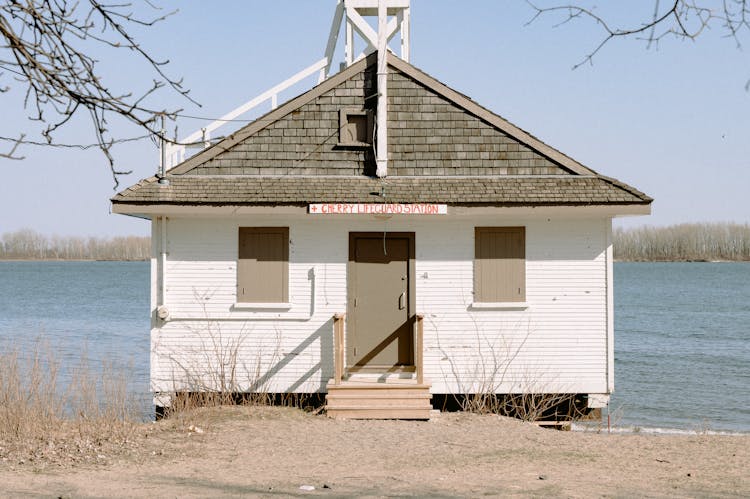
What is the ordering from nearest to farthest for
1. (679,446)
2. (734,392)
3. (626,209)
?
1. (679,446)
2. (626,209)
3. (734,392)

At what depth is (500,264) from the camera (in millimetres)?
16953

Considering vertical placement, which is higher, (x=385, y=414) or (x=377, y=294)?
(x=377, y=294)

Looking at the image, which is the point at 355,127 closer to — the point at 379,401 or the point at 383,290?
the point at 383,290

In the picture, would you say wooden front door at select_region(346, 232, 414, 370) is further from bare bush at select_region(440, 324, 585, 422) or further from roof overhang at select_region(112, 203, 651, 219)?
roof overhang at select_region(112, 203, 651, 219)

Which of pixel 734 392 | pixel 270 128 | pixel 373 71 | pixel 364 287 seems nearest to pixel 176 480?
pixel 364 287

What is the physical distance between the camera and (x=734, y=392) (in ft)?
98.1

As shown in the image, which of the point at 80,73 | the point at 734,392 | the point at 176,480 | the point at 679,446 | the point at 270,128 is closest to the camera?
the point at 80,73

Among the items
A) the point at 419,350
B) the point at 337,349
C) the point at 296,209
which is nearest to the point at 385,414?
the point at 419,350

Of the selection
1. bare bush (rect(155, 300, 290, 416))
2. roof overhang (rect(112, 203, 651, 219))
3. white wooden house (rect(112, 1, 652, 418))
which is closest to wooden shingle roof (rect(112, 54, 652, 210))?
white wooden house (rect(112, 1, 652, 418))

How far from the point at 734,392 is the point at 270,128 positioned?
18.9 m

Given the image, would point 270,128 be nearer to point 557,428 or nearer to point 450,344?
point 450,344

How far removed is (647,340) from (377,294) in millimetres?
33486

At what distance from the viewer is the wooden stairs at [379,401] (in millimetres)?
15586

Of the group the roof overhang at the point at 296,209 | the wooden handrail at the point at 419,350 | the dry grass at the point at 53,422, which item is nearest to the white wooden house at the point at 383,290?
the roof overhang at the point at 296,209
